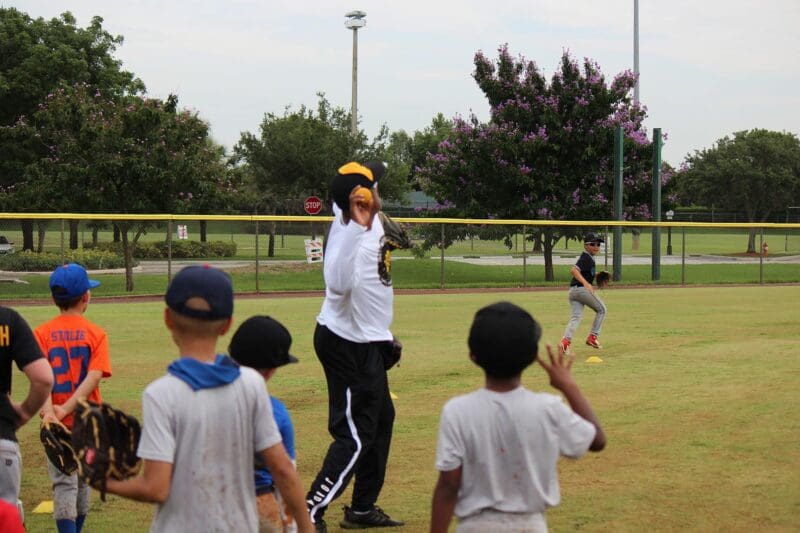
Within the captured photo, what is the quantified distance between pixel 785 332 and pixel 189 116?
23392 millimetres

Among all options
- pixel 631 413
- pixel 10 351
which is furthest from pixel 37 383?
pixel 631 413

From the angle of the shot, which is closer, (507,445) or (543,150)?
(507,445)

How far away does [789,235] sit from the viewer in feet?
161

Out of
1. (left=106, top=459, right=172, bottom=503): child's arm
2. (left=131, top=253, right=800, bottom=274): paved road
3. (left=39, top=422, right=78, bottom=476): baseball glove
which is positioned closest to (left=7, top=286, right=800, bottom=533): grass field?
(left=39, top=422, right=78, bottom=476): baseball glove

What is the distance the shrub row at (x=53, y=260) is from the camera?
26.6 m

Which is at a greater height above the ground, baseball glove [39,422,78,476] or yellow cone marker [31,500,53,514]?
baseball glove [39,422,78,476]

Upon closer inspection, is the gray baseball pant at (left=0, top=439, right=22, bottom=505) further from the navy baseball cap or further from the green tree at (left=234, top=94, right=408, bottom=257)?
the green tree at (left=234, top=94, right=408, bottom=257)

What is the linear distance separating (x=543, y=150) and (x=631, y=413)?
26.3 meters

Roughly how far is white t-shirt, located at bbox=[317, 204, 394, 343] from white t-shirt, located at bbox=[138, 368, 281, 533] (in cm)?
250

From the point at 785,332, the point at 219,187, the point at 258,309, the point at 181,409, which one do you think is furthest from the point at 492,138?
the point at 181,409

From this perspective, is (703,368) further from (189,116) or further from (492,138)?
(189,116)

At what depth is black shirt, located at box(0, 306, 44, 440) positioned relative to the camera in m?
4.52

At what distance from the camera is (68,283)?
529 cm

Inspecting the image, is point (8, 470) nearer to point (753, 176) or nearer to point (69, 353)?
point (69, 353)
